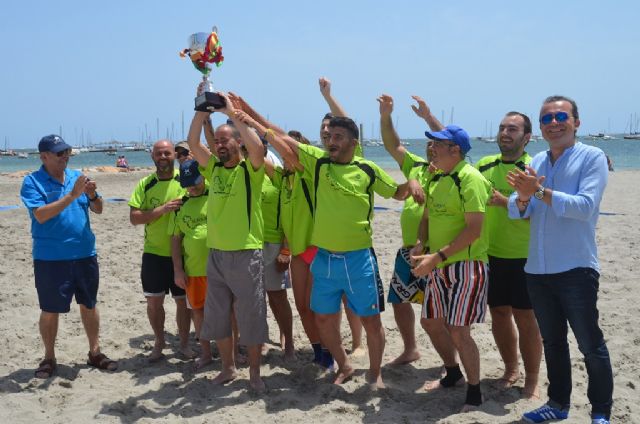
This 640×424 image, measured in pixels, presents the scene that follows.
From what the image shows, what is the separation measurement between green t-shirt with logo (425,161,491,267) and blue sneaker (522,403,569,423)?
114 cm

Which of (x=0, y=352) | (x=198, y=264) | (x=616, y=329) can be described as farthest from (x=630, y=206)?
(x=0, y=352)

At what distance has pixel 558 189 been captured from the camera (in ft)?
13.5

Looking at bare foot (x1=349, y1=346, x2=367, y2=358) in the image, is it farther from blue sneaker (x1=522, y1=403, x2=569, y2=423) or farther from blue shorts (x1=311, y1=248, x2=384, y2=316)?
blue sneaker (x1=522, y1=403, x2=569, y2=423)

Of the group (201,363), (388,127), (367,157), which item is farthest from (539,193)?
(367,157)

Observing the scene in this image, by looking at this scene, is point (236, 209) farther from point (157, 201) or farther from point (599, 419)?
point (599, 419)

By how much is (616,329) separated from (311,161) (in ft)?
12.3

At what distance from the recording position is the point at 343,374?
5172mm

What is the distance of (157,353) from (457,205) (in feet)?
10.7

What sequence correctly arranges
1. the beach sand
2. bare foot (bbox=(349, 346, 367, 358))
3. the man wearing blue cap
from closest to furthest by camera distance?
the man wearing blue cap, the beach sand, bare foot (bbox=(349, 346, 367, 358))

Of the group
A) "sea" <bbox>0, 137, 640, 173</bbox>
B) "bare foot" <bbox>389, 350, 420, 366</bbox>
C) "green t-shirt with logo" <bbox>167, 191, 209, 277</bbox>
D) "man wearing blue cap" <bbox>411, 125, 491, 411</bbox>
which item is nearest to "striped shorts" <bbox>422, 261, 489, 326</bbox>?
"man wearing blue cap" <bbox>411, 125, 491, 411</bbox>

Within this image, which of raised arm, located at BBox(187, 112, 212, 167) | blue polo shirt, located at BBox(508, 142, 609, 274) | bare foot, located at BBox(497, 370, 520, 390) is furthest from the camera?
raised arm, located at BBox(187, 112, 212, 167)

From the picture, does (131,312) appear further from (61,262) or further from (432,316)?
(432,316)

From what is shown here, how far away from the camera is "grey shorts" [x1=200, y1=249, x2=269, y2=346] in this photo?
16.5 feet

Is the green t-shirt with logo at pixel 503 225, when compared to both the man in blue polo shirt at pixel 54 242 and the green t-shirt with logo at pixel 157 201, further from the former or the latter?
the man in blue polo shirt at pixel 54 242
